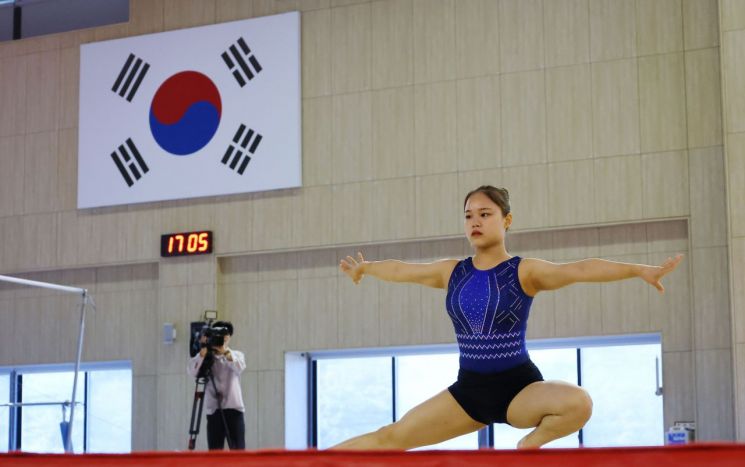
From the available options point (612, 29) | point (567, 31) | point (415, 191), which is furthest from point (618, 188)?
point (415, 191)

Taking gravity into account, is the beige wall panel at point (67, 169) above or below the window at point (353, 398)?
above

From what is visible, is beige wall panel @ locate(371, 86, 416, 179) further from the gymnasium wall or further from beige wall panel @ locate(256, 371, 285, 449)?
beige wall panel @ locate(256, 371, 285, 449)

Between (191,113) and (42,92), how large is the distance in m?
2.48

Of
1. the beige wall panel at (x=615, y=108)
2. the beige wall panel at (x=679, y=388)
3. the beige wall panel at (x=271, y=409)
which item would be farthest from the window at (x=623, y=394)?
the beige wall panel at (x=271, y=409)

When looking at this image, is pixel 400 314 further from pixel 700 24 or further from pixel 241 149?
pixel 700 24

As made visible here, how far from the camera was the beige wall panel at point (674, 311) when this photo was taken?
1126 centimetres

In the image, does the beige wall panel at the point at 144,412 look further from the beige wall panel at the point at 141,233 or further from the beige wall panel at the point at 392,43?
the beige wall panel at the point at 392,43

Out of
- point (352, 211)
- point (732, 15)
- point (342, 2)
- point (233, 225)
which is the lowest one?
point (233, 225)

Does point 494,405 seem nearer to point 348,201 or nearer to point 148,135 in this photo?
point 348,201

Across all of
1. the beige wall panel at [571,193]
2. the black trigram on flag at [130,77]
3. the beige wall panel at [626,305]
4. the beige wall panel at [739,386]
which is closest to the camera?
the beige wall panel at [739,386]

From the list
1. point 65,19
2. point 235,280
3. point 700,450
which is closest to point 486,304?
Answer: point 700,450

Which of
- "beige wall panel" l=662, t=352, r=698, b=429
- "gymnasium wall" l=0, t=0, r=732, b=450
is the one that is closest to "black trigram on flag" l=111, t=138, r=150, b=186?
"gymnasium wall" l=0, t=0, r=732, b=450

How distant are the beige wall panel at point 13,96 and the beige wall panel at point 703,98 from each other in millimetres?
8894

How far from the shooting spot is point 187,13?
46.0 feet
